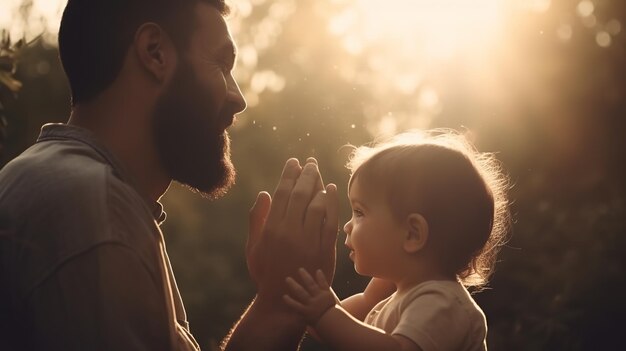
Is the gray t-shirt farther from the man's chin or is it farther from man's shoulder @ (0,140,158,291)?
the man's chin

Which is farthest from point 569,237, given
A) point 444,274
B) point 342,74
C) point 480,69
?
point 342,74

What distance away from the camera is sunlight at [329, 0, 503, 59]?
30.3 ft

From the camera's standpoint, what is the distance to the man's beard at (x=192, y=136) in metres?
3.05

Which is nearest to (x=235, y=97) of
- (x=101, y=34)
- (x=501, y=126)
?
(x=101, y=34)

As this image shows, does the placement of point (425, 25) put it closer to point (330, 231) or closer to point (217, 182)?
point (217, 182)

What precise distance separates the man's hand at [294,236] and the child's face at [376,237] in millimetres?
174

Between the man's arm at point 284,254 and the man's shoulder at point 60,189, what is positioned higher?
the man's shoulder at point 60,189

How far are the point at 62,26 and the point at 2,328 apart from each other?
1193 mm

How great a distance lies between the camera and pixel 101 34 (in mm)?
3020

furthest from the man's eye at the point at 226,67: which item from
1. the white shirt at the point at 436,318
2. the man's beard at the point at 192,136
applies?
the white shirt at the point at 436,318

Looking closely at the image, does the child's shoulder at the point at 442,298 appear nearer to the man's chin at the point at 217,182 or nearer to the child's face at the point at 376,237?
the child's face at the point at 376,237

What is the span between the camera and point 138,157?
2.92m

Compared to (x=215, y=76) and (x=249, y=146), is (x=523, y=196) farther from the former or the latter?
(x=249, y=146)

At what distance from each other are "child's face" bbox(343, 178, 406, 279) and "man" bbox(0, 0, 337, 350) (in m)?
0.18
